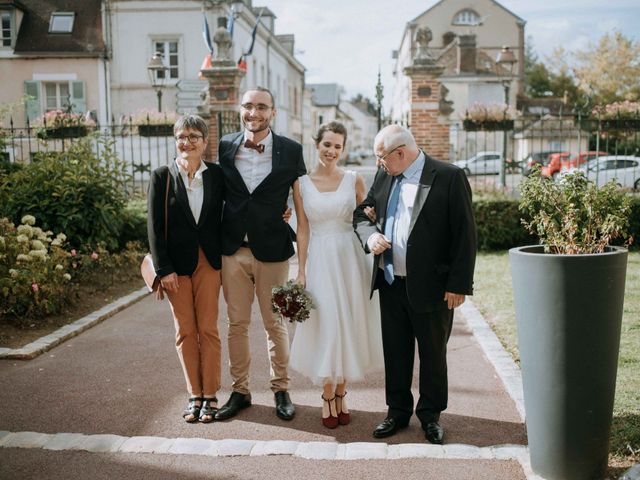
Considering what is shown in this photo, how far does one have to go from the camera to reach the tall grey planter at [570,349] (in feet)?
11.2

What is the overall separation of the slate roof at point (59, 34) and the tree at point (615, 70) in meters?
26.8

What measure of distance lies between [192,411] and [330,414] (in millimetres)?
982

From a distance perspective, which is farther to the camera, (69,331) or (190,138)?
(69,331)

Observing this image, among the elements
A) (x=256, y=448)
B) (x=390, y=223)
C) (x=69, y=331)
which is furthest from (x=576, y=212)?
(x=69, y=331)

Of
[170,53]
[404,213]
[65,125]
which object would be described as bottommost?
[404,213]

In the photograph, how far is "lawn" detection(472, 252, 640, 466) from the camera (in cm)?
400

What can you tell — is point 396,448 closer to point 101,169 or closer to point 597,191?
point 597,191

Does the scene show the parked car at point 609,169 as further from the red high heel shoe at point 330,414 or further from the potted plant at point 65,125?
the potted plant at point 65,125

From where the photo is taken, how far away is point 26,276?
278 inches

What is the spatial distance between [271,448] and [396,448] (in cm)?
77

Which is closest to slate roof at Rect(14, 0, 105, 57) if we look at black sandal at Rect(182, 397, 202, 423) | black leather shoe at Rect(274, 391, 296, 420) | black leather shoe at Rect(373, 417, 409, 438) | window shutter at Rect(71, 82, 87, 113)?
window shutter at Rect(71, 82, 87, 113)

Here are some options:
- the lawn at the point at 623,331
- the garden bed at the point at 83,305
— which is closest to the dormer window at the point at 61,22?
the garden bed at the point at 83,305

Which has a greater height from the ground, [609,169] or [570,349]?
[609,169]

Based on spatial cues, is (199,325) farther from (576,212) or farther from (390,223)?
(576,212)
